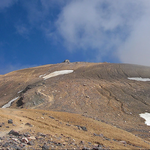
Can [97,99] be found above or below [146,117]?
above

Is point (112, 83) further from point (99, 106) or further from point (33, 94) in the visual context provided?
point (33, 94)

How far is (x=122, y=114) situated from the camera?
2159 cm

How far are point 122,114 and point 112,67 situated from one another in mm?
21031

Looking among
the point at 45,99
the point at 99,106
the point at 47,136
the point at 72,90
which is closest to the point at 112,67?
the point at 72,90

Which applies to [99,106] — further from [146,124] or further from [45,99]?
[45,99]

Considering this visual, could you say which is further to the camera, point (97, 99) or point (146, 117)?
A: point (97, 99)

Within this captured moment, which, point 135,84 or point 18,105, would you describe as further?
point 135,84

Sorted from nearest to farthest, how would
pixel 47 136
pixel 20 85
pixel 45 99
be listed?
1. pixel 47 136
2. pixel 45 99
3. pixel 20 85

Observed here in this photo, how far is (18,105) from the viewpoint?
25156 millimetres

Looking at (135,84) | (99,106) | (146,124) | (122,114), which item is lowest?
(146,124)

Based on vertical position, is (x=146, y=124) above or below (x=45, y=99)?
below

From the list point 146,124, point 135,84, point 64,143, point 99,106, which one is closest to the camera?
point 64,143

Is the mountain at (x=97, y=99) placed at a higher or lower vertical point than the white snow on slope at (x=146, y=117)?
higher

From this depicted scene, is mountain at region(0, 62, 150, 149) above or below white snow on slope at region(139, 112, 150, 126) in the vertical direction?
above
